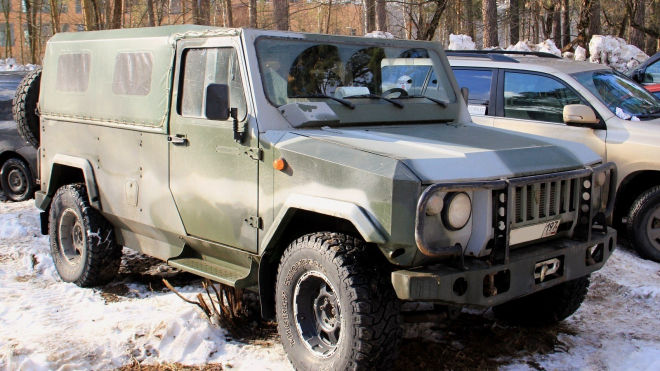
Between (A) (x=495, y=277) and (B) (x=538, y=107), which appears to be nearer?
(A) (x=495, y=277)

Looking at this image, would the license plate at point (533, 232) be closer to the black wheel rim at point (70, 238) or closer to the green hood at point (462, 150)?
the green hood at point (462, 150)

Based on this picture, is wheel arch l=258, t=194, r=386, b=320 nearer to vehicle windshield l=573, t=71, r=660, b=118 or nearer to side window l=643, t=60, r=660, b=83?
vehicle windshield l=573, t=71, r=660, b=118

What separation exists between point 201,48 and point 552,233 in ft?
8.29

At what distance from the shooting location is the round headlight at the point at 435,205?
3.15 metres

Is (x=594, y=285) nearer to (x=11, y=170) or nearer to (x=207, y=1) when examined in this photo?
(x=11, y=170)

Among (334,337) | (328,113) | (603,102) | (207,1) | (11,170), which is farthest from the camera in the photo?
(207,1)

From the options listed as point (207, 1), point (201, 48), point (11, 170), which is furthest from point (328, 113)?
point (207, 1)

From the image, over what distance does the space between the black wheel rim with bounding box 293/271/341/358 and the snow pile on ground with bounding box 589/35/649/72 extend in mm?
12128

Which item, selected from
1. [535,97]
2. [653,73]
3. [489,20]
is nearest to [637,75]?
[653,73]

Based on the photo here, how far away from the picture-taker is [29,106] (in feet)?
19.8

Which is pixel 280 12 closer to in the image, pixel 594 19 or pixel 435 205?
pixel 594 19

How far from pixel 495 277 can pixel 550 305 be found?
1200mm

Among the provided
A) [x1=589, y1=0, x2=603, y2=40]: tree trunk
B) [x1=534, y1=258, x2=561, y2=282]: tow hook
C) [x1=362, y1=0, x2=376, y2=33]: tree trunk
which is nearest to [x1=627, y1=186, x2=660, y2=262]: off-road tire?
[x1=534, y1=258, x2=561, y2=282]: tow hook

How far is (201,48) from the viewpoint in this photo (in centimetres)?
443
